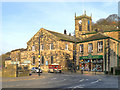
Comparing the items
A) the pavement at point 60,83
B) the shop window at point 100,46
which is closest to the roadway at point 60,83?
the pavement at point 60,83

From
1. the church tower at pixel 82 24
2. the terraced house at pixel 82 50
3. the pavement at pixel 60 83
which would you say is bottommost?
the pavement at pixel 60 83

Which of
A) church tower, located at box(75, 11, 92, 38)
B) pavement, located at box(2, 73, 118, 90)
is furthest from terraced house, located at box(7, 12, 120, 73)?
pavement, located at box(2, 73, 118, 90)

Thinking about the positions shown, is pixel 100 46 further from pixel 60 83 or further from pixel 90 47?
pixel 60 83

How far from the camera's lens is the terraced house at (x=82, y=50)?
1747 inches

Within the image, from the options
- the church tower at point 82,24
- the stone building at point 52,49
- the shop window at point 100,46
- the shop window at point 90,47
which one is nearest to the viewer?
the shop window at point 100,46

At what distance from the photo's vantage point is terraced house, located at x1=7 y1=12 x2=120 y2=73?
44.4m

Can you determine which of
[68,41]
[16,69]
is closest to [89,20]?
[68,41]

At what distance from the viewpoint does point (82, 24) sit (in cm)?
5778

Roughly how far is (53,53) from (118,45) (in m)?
18.9

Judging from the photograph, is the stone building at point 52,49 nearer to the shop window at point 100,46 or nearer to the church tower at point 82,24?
the church tower at point 82,24

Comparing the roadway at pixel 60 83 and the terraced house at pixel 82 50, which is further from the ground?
the terraced house at pixel 82 50

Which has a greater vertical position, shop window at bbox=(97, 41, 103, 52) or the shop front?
shop window at bbox=(97, 41, 103, 52)

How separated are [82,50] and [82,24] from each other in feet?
38.0

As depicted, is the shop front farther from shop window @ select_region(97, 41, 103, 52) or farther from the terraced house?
shop window @ select_region(97, 41, 103, 52)
